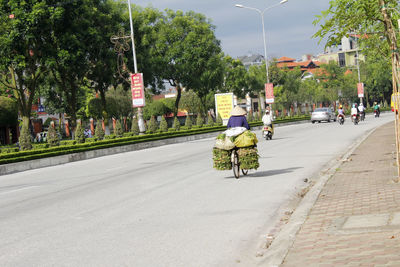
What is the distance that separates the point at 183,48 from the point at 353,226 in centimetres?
5850

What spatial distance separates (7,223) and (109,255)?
339cm

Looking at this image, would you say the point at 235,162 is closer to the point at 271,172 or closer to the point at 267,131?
the point at 271,172

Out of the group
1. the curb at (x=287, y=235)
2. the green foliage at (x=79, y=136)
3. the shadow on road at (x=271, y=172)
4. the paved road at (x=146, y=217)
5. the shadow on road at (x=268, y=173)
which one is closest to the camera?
the curb at (x=287, y=235)

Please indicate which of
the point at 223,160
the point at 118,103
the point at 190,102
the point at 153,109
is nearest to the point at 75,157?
the point at 223,160

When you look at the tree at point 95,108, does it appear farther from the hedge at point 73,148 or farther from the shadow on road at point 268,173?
the shadow on road at point 268,173

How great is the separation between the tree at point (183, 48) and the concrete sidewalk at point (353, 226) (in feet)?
172

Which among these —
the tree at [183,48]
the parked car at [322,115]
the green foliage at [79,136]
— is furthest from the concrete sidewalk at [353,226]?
the tree at [183,48]

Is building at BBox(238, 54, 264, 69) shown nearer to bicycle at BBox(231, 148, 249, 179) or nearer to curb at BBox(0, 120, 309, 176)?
curb at BBox(0, 120, 309, 176)

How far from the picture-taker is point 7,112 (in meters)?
51.7

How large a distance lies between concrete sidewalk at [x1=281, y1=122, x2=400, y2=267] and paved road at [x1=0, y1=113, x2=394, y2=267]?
0.68 metres

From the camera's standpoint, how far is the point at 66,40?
40.7 m

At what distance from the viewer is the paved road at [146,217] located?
6.47m

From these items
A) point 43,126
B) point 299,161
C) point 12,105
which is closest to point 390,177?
point 299,161

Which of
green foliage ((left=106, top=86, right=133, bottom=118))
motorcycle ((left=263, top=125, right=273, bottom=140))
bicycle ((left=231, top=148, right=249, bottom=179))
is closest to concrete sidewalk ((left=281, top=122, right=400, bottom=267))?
bicycle ((left=231, top=148, right=249, bottom=179))
